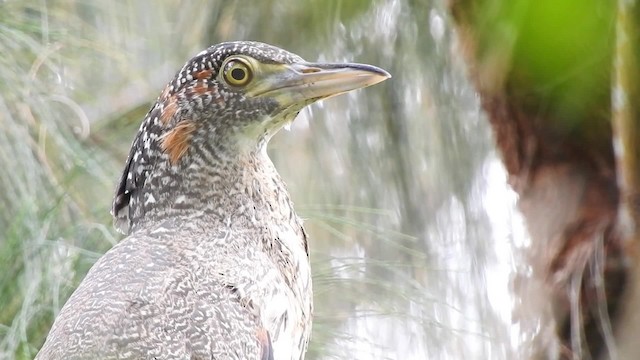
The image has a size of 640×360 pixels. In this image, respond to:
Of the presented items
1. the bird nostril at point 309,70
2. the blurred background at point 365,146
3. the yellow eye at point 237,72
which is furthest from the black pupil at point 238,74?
the blurred background at point 365,146

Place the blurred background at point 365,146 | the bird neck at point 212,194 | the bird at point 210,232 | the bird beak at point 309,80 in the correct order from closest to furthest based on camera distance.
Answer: the bird at point 210,232, the bird beak at point 309,80, the bird neck at point 212,194, the blurred background at point 365,146

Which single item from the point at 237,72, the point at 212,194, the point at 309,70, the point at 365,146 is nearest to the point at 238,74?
the point at 237,72

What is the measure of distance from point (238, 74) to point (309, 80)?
188 millimetres

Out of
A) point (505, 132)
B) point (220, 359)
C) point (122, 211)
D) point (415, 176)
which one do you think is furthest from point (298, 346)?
point (415, 176)

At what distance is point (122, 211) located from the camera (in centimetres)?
377

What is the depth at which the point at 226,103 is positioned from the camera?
363 cm

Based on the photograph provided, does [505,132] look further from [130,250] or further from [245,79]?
[130,250]

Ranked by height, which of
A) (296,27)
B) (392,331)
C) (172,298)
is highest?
(296,27)

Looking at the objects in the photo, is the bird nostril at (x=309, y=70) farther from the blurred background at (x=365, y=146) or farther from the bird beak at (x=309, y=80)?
the blurred background at (x=365, y=146)

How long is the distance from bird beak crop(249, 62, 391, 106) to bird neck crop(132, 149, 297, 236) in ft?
0.66

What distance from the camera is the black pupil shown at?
3623 millimetres

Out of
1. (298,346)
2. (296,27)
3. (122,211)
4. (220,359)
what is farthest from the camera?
(296,27)

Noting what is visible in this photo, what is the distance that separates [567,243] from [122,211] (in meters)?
1.12

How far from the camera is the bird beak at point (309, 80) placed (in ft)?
11.6
